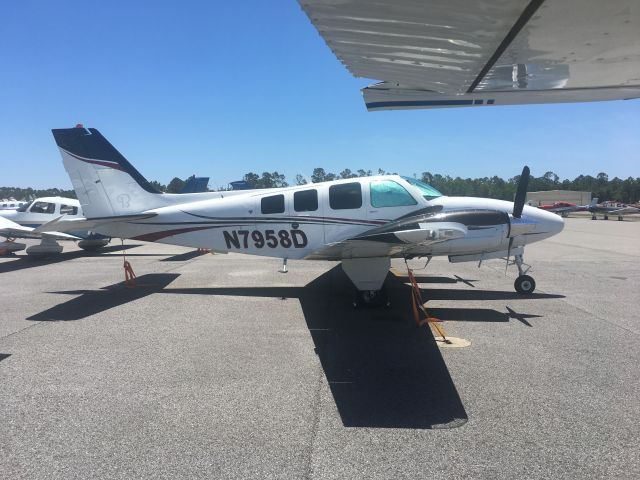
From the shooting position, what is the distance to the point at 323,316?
7.19 m

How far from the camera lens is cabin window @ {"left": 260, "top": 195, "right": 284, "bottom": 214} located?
8727 millimetres

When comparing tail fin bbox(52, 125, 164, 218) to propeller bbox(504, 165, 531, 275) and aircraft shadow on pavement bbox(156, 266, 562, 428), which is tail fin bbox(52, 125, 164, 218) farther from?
propeller bbox(504, 165, 531, 275)

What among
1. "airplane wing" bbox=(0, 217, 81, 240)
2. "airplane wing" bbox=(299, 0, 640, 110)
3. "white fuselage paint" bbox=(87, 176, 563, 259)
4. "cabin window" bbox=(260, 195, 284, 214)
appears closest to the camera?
"airplane wing" bbox=(299, 0, 640, 110)

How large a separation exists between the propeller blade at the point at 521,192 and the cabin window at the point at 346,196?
2962 millimetres

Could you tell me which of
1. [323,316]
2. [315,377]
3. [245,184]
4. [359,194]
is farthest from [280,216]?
[245,184]

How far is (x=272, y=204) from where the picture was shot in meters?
8.78

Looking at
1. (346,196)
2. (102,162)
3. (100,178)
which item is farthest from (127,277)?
(346,196)

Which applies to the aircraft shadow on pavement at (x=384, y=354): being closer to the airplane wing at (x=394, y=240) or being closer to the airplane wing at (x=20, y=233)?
the airplane wing at (x=394, y=240)

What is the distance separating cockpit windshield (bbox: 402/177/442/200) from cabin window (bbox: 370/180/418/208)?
31 cm

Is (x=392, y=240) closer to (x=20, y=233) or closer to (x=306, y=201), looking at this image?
(x=306, y=201)

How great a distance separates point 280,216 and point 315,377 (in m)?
4.63

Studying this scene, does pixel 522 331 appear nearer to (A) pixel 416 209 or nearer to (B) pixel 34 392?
(A) pixel 416 209

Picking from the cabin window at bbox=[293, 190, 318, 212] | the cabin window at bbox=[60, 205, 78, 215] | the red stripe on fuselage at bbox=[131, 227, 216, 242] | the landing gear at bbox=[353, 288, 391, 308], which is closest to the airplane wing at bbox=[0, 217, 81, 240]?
the cabin window at bbox=[60, 205, 78, 215]

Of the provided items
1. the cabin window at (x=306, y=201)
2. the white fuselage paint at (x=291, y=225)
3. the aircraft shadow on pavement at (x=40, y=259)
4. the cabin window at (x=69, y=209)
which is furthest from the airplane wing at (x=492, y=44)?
the cabin window at (x=69, y=209)
